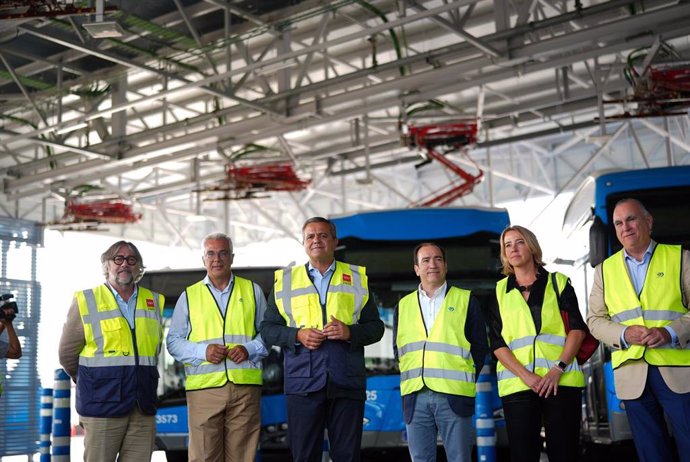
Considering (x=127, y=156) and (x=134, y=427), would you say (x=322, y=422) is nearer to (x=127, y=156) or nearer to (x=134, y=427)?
(x=134, y=427)

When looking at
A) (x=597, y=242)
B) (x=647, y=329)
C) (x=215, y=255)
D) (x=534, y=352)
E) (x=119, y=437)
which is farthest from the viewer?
(x=597, y=242)

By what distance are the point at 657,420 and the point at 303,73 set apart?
12497mm

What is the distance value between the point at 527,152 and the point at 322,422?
27.1m


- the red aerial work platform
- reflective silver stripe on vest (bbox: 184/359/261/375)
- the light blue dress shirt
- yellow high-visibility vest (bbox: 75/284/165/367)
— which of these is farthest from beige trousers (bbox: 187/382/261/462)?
the red aerial work platform

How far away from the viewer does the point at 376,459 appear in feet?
43.8

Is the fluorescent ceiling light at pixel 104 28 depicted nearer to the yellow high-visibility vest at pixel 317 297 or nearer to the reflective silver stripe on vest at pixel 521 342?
the yellow high-visibility vest at pixel 317 297

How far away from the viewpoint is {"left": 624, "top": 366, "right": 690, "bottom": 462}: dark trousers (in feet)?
17.9

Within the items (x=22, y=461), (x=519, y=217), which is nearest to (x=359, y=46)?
(x=22, y=461)

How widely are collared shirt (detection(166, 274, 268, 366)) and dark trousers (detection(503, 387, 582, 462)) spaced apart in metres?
1.82

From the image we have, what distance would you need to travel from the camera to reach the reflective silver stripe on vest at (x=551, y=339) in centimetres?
604

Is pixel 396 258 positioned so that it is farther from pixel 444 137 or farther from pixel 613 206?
pixel 444 137

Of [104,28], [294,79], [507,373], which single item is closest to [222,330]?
[507,373]

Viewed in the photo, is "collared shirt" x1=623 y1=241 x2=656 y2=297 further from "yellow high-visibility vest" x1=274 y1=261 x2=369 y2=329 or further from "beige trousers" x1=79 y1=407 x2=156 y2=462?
"beige trousers" x1=79 y1=407 x2=156 y2=462

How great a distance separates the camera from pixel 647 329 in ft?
17.9
